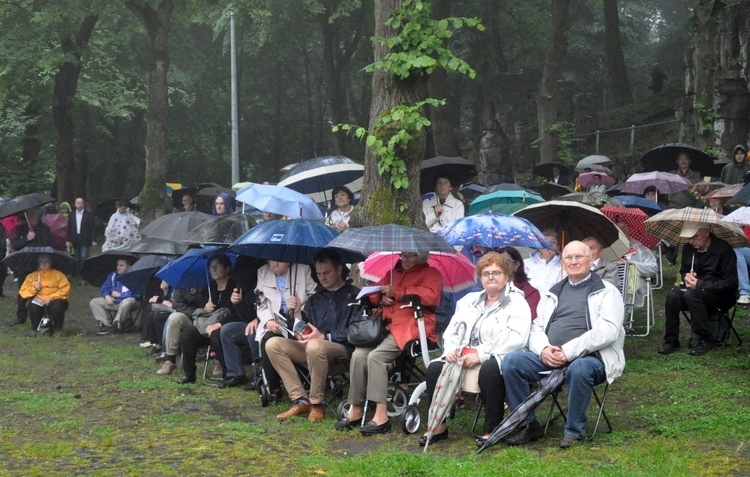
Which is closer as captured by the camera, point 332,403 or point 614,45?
point 332,403

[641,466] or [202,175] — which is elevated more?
[202,175]

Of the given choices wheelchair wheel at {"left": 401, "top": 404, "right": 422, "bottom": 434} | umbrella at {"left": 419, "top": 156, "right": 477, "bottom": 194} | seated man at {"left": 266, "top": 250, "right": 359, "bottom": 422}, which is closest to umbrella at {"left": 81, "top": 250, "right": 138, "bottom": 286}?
umbrella at {"left": 419, "top": 156, "right": 477, "bottom": 194}

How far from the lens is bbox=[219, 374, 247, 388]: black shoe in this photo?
1086 cm

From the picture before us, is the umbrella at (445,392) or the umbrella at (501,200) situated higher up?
the umbrella at (501,200)

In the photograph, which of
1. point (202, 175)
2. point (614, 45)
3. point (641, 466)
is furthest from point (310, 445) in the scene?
point (202, 175)

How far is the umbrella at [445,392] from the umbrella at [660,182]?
8837 millimetres

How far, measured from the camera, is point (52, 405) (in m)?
10.0

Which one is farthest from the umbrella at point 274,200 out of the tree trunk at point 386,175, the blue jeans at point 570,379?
the blue jeans at point 570,379

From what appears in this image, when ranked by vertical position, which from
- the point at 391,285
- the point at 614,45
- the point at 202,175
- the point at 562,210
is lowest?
the point at 391,285

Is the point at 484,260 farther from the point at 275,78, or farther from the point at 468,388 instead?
the point at 275,78

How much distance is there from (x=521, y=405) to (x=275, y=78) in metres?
38.6

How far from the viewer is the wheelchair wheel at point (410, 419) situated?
8376mm

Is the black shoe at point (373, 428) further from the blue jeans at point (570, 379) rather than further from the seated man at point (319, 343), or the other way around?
the blue jeans at point (570, 379)

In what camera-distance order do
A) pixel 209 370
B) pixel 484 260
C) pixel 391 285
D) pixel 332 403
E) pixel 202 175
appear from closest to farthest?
1. pixel 484 260
2. pixel 391 285
3. pixel 332 403
4. pixel 209 370
5. pixel 202 175
